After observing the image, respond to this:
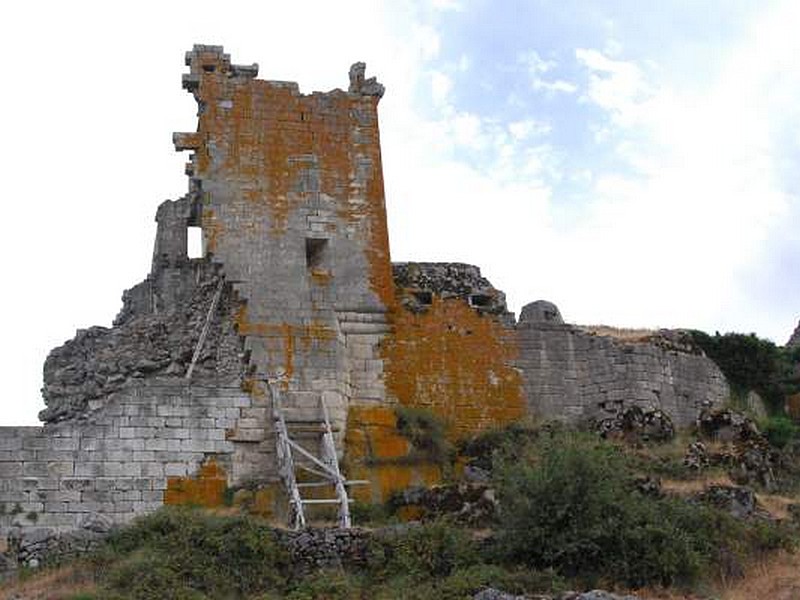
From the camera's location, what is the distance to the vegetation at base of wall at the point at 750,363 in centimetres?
A: 2770

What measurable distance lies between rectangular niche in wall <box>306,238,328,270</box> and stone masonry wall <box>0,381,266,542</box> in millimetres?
3029

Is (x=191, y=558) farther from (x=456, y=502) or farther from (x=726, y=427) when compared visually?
(x=726, y=427)

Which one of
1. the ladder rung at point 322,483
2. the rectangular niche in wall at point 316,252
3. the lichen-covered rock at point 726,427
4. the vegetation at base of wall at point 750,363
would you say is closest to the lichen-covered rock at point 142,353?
the rectangular niche in wall at point 316,252

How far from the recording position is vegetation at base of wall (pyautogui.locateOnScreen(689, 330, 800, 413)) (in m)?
27.7

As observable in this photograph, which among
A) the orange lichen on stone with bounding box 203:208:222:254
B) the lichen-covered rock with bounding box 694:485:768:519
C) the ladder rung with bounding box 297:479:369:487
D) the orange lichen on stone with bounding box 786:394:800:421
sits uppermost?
the orange lichen on stone with bounding box 203:208:222:254

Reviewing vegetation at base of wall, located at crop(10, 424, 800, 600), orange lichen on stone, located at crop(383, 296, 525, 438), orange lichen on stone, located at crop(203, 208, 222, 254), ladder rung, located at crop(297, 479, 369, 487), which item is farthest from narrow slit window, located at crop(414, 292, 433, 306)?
vegetation at base of wall, located at crop(10, 424, 800, 600)

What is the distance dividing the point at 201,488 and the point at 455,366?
5.28 m

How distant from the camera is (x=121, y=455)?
70.4 ft

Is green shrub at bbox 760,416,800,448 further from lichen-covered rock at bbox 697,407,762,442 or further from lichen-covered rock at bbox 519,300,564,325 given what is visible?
lichen-covered rock at bbox 519,300,564,325

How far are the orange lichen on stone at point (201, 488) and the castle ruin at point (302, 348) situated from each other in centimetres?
3

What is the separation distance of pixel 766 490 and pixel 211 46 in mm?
12447

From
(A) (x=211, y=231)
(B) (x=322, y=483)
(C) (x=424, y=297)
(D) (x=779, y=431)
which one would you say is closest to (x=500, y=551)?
(B) (x=322, y=483)

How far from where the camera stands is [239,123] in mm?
25094

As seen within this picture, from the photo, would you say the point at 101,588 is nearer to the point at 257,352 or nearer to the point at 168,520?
the point at 168,520
